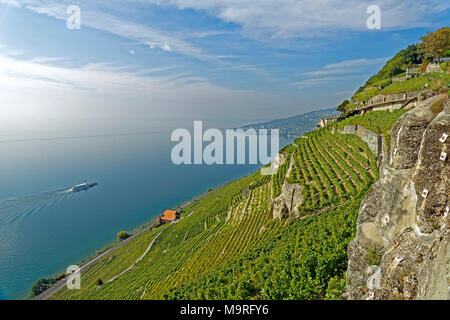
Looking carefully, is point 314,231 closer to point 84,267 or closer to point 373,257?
point 373,257

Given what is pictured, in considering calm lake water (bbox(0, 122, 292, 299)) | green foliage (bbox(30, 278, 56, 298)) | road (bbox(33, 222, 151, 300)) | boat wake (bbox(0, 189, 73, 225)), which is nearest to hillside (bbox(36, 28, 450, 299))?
road (bbox(33, 222, 151, 300))

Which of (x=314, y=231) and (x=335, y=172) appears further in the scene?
(x=335, y=172)

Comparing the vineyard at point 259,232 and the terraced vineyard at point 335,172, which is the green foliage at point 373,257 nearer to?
the vineyard at point 259,232

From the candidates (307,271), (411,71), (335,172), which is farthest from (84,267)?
(411,71)

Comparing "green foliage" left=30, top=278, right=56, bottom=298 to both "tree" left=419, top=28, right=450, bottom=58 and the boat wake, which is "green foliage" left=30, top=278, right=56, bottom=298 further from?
"tree" left=419, top=28, right=450, bottom=58

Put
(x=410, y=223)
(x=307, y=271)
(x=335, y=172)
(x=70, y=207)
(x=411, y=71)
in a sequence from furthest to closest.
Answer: (x=70, y=207) → (x=411, y=71) → (x=335, y=172) → (x=307, y=271) → (x=410, y=223)

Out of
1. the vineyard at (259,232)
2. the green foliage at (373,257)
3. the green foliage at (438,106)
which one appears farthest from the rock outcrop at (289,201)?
the green foliage at (438,106)

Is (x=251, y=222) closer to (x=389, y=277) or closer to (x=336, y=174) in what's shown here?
(x=336, y=174)
